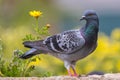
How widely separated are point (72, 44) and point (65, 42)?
4.8 inches

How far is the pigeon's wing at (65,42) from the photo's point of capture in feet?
25.6

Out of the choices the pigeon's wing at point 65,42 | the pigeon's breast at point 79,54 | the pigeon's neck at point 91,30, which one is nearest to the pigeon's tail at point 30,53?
the pigeon's wing at point 65,42

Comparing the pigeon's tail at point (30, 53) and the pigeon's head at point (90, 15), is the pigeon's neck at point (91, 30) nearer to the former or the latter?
the pigeon's head at point (90, 15)

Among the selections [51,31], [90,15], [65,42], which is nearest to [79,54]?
[65,42]

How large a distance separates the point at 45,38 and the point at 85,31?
564 millimetres

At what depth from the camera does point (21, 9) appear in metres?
15.5

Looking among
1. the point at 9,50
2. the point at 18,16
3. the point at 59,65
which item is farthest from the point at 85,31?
the point at 18,16

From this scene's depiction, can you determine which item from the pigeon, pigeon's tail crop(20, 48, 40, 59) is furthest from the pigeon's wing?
pigeon's tail crop(20, 48, 40, 59)

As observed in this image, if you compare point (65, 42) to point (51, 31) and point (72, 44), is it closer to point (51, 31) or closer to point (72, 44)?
point (72, 44)

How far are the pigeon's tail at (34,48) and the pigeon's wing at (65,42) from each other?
5cm

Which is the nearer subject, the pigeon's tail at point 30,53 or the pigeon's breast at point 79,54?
the pigeon's breast at point 79,54

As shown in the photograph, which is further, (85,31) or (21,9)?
(21,9)

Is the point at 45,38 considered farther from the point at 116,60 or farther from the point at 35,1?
the point at 35,1

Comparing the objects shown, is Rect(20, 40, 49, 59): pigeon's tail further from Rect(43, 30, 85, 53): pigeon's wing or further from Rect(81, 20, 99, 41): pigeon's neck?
Rect(81, 20, 99, 41): pigeon's neck
